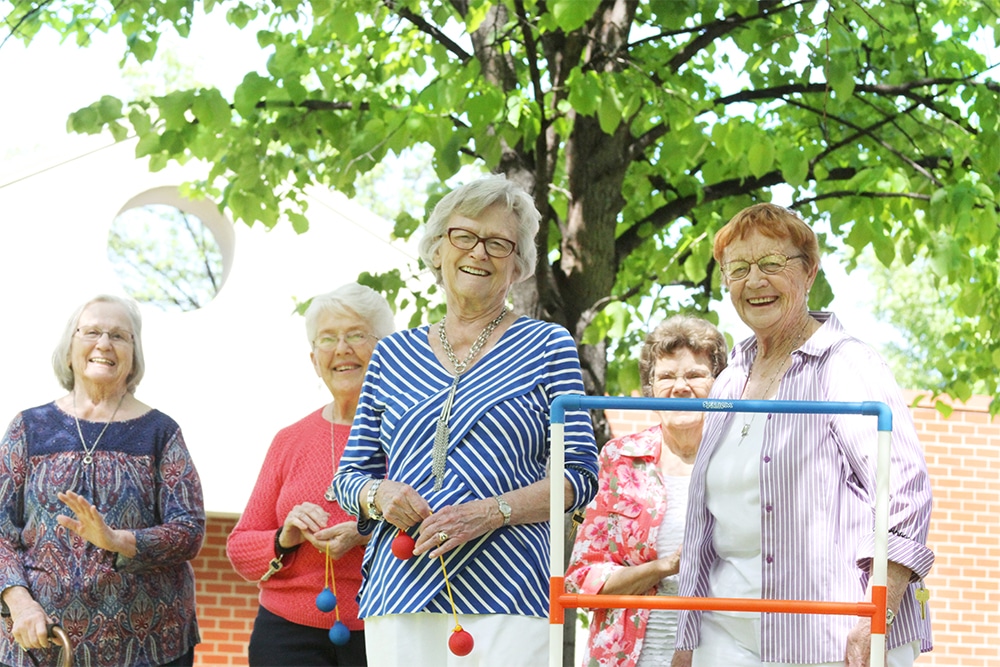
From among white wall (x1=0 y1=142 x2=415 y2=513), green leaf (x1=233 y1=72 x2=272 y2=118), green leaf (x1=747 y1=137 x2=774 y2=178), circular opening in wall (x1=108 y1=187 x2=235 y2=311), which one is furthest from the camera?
circular opening in wall (x1=108 y1=187 x2=235 y2=311)

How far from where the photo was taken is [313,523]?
386cm

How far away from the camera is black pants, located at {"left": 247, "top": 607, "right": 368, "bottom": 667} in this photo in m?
3.84

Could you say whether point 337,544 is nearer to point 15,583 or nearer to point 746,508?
point 15,583

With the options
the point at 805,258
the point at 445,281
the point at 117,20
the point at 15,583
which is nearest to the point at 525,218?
the point at 445,281

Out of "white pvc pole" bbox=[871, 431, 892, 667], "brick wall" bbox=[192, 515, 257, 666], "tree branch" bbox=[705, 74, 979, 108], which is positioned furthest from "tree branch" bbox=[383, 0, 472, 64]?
"brick wall" bbox=[192, 515, 257, 666]

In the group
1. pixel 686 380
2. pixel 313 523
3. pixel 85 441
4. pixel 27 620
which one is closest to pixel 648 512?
pixel 686 380

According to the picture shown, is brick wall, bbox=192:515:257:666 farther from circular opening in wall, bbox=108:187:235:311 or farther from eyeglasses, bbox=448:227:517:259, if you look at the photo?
circular opening in wall, bbox=108:187:235:311

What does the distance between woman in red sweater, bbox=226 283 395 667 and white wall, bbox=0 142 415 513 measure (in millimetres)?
7728

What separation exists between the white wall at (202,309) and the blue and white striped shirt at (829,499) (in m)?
9.19

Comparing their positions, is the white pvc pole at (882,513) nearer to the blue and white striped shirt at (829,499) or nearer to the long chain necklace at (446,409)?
the blue and white striped shirt at (829,499)

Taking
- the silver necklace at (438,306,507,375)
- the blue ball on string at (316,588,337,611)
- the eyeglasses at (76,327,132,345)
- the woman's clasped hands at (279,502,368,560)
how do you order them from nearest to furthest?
the silver necklace at (438,306,507,375) < the blue ball on string at (316,588,337,611) < the woman's clasped hands at (279,502,368,560) < the eyeglasses at (76,327,132,345)

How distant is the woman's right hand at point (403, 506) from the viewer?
9.30 ft

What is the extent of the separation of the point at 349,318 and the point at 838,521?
1837 mm

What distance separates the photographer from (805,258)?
296 centimetres
